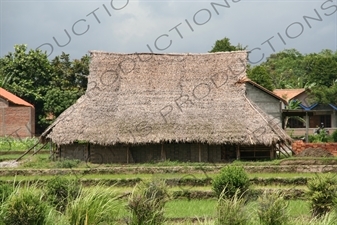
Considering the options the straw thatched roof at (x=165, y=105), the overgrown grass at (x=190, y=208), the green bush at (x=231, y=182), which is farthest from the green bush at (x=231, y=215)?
the straw thatched roof at (x=165, y=105)

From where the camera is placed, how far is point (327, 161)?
25828mm

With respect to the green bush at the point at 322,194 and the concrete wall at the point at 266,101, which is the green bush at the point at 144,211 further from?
the concrete wall at the point at 266,101

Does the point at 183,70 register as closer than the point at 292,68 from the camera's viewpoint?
Yes

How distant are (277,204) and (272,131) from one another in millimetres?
16748

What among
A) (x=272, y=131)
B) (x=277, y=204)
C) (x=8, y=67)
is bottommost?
(x=277, y=204)

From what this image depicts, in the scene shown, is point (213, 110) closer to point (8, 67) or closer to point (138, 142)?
point (138, 142)

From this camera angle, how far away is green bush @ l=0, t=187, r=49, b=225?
1032 centimetres

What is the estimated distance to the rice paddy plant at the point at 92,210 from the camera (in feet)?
33.1

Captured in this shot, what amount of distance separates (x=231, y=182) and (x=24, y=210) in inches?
250

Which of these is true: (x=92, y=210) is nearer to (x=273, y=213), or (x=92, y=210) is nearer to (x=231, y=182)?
(x=273, y=213)

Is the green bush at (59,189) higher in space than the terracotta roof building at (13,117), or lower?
lower

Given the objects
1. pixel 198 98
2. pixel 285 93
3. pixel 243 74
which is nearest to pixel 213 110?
pixel 198 98

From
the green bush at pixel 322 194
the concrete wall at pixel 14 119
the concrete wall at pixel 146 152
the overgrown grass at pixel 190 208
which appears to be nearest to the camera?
the green bush at pixel 322 194

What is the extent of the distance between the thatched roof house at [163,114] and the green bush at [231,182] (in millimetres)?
11205
